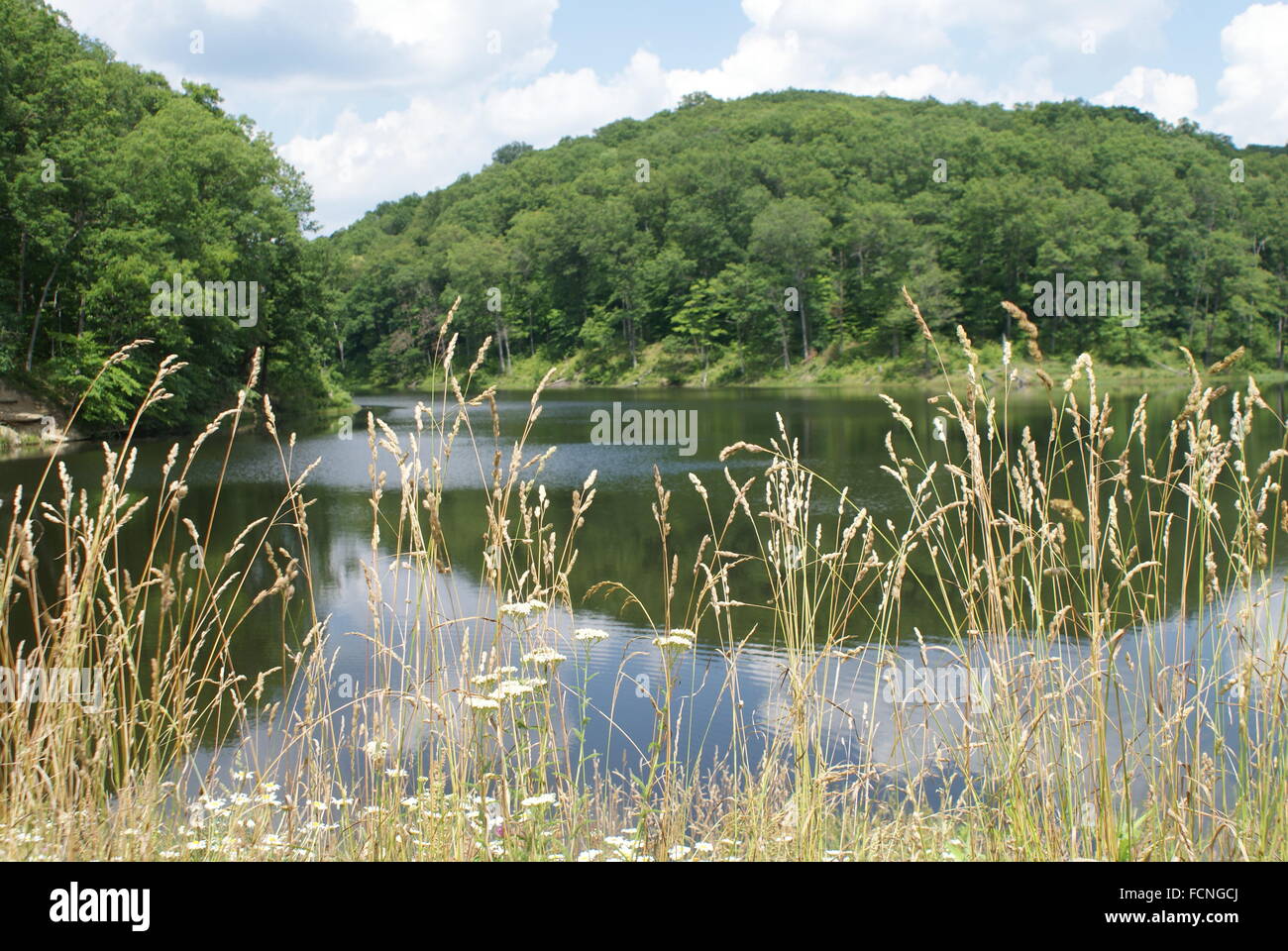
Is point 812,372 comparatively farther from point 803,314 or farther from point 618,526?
point 618,526

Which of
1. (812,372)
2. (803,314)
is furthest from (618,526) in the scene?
(803,314)

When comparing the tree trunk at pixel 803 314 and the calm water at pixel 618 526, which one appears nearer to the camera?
the calm water at pixel 618 526

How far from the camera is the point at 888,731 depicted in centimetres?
712

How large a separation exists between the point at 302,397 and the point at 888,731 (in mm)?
38733

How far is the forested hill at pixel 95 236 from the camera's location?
2559 centimetres

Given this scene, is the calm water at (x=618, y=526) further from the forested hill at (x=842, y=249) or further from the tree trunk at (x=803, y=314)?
the tree trunk at (x=803, y=314)

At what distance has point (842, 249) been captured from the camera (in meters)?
66.4

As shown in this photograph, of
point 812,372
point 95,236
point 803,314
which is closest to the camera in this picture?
point 95,236

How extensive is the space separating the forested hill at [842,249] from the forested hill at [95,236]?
9.63 meters

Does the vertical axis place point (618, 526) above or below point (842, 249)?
below

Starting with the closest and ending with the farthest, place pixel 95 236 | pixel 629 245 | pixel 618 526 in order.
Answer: pixel 618 526
pixel 95 236
pixel 629 245

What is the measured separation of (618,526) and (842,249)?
180 ft

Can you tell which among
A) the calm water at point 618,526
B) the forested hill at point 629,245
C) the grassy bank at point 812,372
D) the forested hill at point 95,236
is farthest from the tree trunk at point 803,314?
the forested hill at point 95,236
